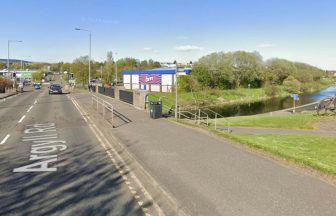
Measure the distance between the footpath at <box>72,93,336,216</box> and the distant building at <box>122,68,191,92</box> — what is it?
54652 mm

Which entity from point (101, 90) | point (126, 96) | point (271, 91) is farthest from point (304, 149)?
point (271, 91)

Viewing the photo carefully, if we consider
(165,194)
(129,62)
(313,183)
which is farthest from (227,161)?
(129,62)

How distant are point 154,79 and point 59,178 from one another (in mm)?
67810

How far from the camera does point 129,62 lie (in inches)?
6078

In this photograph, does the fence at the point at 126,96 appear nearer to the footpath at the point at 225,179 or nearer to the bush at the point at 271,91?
the footpath at the point at 225,179

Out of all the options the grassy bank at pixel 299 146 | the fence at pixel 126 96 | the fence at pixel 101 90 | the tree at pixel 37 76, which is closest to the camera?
the grassy bank at pixel 299 146

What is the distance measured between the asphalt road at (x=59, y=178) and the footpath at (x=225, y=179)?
1112 mm

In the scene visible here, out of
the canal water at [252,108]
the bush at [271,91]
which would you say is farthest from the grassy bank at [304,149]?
the bush at [271,91]

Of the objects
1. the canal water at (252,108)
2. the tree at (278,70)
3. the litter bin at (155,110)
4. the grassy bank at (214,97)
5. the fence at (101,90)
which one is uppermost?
the tree at (278,70)

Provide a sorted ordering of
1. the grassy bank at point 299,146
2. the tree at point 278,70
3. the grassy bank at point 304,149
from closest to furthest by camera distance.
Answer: the grassy bank at point 304,149, the grassy bank at point 299,146, the tree at point 278,70

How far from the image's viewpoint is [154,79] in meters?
77.2

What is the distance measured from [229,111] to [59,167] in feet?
164

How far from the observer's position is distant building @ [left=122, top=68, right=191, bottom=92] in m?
73.3

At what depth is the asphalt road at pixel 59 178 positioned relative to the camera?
25.2 feet
